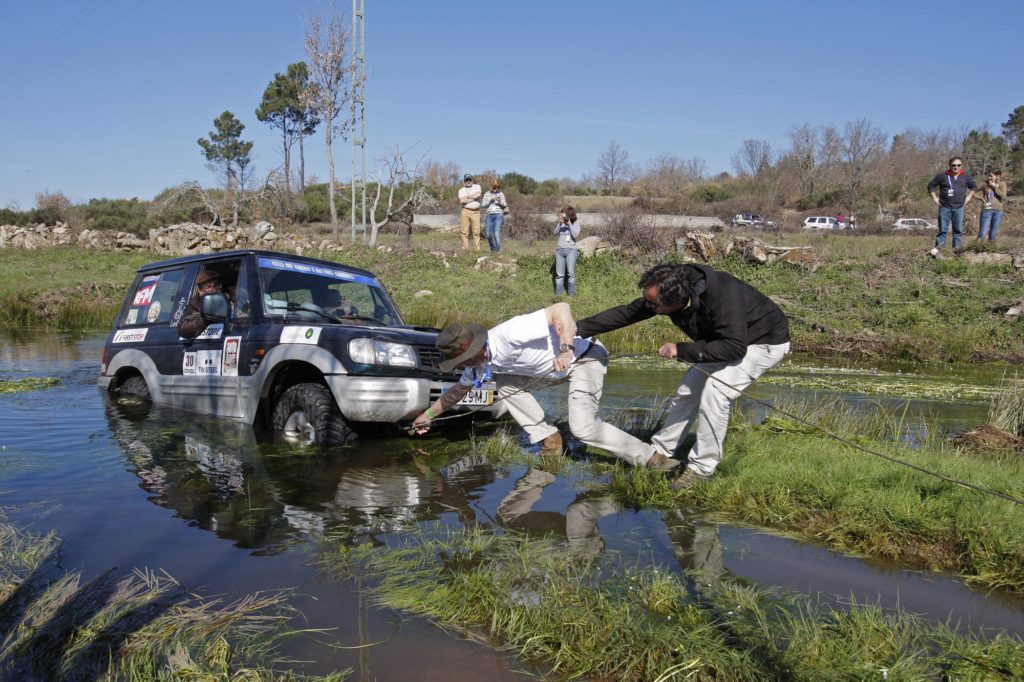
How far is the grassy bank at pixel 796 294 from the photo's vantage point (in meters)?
14.1

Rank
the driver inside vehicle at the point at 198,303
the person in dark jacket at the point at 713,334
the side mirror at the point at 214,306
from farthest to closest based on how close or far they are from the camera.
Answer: the driver inside vehicle at the point at 198,303 → the side mirror at the point at 214,306 → the person in dark jacket at the point at 713,334

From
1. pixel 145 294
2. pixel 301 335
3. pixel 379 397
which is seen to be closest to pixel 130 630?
pixel 379 397

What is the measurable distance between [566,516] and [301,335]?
2.90 metres

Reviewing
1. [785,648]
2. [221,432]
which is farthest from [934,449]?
[221,432]

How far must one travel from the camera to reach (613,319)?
594 cm

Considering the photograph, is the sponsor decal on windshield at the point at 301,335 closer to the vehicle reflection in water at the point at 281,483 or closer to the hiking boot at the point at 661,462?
the vehicle reflection in water at the point at 281,483

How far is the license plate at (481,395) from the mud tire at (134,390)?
4027 millimetres

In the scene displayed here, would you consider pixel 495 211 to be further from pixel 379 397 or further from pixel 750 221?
pixel 750 221

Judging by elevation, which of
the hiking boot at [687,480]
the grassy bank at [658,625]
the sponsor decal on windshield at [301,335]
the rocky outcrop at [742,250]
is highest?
the rocky outcrop at [742,250]

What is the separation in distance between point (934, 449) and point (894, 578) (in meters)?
2.72

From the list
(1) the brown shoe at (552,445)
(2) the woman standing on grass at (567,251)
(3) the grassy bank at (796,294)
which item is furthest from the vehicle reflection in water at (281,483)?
(2) the woman standing on grass at (567,251)

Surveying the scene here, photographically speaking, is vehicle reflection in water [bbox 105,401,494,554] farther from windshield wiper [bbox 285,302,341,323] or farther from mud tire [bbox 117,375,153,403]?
windshield wiper [bbox 285,302,341,323]

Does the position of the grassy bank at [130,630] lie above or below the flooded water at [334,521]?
above

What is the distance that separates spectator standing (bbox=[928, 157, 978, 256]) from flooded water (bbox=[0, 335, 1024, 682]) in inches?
420
